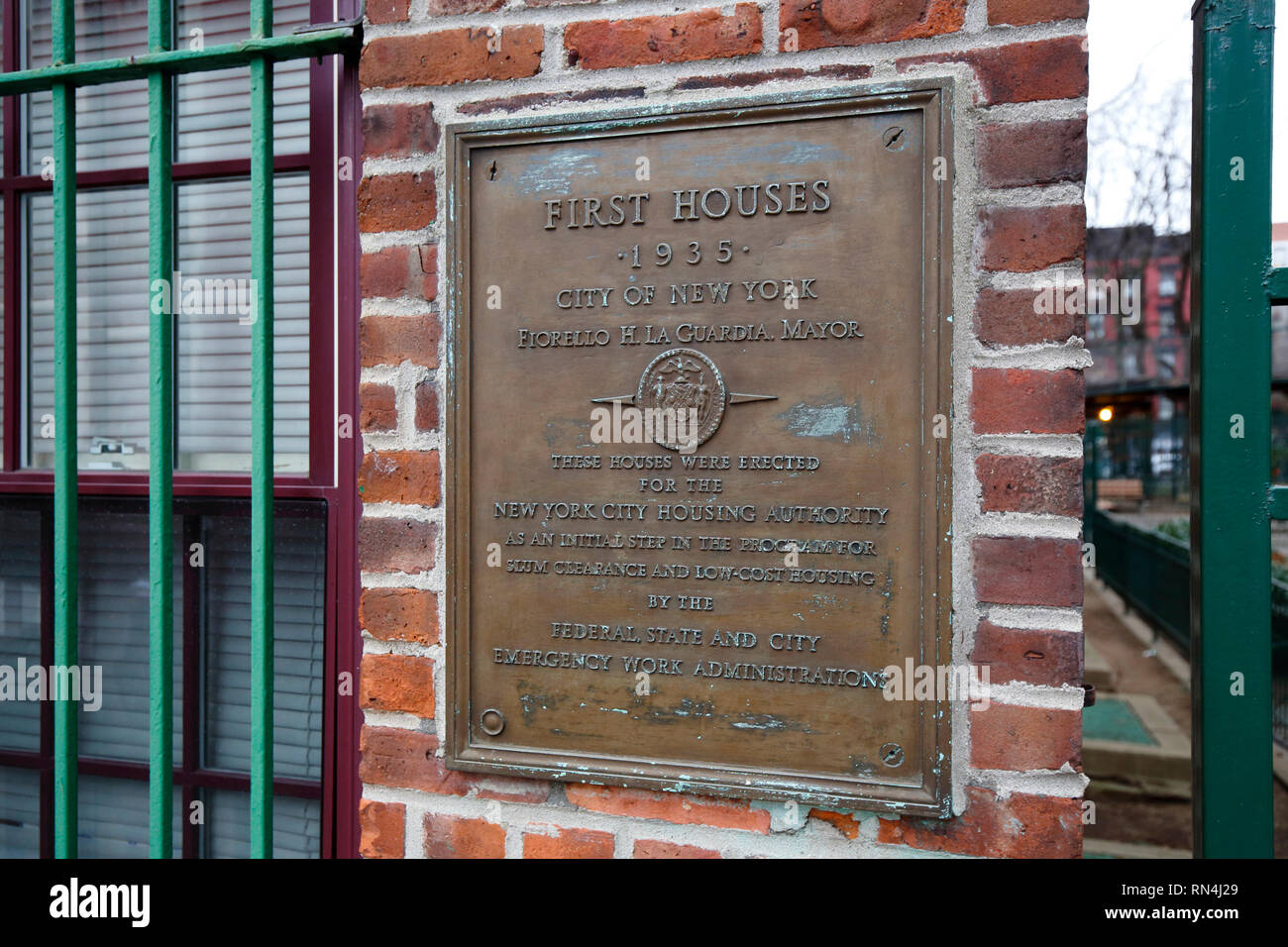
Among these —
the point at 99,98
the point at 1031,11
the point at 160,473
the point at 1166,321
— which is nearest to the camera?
the point at 1031,11

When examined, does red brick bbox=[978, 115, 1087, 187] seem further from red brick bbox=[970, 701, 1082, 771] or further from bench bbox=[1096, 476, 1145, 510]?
bench bbox=[1096, 476, 1145, 510]

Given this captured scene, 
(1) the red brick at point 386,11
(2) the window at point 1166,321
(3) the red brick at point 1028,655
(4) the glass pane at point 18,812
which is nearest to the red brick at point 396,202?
(1) the red brick at point 386,11

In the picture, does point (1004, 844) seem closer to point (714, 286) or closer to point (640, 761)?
point (640, 761)

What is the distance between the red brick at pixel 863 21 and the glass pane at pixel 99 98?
5.38 ft

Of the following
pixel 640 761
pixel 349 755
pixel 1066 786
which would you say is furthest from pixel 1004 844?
→ pixel 349 755

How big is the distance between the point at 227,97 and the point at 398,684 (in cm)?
148

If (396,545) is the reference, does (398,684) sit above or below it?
below

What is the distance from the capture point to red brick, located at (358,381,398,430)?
1.58 meters

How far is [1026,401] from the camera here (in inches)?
Result: 52.1

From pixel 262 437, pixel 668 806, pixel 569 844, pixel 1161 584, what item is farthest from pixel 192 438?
pixel 1161 584

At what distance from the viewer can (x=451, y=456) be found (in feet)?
5.03

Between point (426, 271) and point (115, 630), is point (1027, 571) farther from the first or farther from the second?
point (115, 630)

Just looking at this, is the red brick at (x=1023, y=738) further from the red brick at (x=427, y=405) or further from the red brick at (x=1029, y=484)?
the red brick at (x=427, y=405)

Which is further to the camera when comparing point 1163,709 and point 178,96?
point 1163,709
